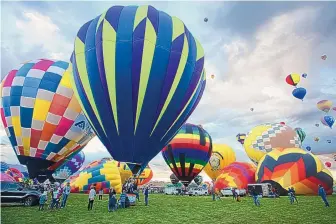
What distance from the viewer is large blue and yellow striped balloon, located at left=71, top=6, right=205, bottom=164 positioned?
1436 centimetres

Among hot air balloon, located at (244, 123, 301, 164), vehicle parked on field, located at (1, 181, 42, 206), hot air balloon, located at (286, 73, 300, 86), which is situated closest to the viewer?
vehicle parked on field, located at (1, 181, 42, 206)

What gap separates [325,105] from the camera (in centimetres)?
3244

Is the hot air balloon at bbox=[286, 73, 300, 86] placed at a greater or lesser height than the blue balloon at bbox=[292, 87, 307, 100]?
greater

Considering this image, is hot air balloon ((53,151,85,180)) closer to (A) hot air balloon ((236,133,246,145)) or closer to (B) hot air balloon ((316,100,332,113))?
(A) hot air balloon ((236,133,246,145))

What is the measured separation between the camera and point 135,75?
14305mm

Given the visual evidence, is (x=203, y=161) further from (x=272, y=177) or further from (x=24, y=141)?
(x=24, y=141)

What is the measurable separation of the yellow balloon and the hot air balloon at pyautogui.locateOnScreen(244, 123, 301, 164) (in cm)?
420

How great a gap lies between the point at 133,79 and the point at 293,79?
19.4 metres

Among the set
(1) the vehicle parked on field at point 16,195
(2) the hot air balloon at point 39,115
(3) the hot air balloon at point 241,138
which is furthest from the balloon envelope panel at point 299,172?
(3) the hot air balloon at point 241,138

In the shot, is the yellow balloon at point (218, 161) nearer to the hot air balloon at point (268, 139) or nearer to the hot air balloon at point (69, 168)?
the hot air balloon at point (268, 139)

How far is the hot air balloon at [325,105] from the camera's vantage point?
32.3 metres

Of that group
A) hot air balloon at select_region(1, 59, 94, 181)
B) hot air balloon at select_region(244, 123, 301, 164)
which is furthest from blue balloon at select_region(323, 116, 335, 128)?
hot air balloon at select_region(1, 59, 94, 181)

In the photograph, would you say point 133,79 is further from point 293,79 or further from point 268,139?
point 268,139

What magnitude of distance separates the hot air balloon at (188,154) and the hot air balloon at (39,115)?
10.1 m
